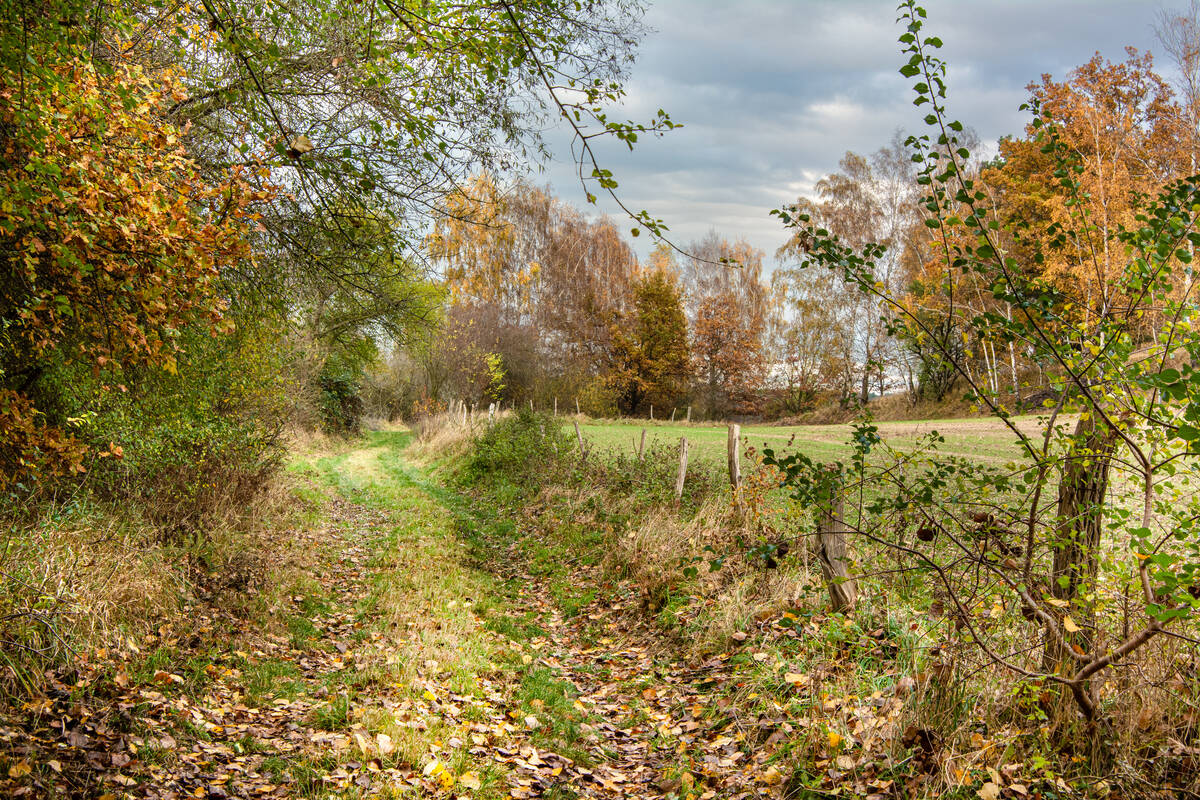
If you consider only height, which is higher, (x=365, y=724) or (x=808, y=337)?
(x=808, y=337)

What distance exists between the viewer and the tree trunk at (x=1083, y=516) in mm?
3119

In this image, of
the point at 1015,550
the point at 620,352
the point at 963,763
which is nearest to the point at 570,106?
the point at 1015,550

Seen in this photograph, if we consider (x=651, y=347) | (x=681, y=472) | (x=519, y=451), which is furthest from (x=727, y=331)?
(x=681, y=472)

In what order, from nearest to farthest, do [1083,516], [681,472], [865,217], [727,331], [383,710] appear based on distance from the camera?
[1083,516] → [383,710] → [681,472] → [865,217] → [727,331]

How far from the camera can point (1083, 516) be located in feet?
10.4

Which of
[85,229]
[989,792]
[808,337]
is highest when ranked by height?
[808,337]

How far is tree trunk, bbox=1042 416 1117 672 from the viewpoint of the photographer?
3.12 meters

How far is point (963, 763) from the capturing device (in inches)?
129

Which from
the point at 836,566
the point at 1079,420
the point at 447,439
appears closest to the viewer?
the point at 1079,420

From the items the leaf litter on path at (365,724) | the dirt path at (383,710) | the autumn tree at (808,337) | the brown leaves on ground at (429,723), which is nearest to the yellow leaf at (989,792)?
the brown leaves on ground at (429,723)

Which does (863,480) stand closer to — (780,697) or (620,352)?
(780,697)

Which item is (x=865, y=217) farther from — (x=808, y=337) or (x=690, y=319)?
(x=690, y=319)

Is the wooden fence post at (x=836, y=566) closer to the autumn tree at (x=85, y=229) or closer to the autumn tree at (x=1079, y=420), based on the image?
the autumn tree at (x=1079, y=420)

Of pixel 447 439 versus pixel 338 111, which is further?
pixel 447 439
